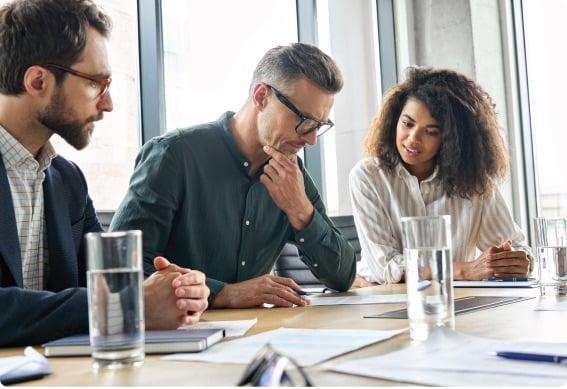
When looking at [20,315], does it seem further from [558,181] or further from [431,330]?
[558,181]

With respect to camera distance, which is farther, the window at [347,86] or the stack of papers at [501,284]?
the window at [347,86]

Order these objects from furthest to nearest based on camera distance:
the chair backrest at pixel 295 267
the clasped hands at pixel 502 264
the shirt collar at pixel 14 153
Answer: the chair backrest at pixel 295 267 < the clasped hands at pixel 502 264 < the shirt collar at pixel 14 153

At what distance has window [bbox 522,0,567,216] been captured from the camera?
4.29 metres

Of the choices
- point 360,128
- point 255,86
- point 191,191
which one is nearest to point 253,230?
point 191,191

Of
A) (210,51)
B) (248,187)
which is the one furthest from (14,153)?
(210,51)

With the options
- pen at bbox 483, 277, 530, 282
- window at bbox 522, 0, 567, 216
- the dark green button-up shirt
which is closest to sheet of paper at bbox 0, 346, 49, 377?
the dark green button-up shirt

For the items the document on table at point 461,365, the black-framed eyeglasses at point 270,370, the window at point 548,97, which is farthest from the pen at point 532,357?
the window at point 548,97

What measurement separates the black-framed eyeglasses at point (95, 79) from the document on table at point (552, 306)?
3.77ft

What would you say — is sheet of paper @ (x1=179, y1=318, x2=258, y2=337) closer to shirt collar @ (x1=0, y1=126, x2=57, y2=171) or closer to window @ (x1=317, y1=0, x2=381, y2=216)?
shirt collar @ (x1=0, y1=126, x2=57, y2=171)

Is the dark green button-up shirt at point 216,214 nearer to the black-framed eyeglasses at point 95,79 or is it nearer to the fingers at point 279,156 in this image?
the fingers at point 279,156

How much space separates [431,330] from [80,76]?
1132mm

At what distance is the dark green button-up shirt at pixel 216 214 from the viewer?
1995 mm

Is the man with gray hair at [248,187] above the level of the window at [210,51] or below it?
below

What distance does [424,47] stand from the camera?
468cm
